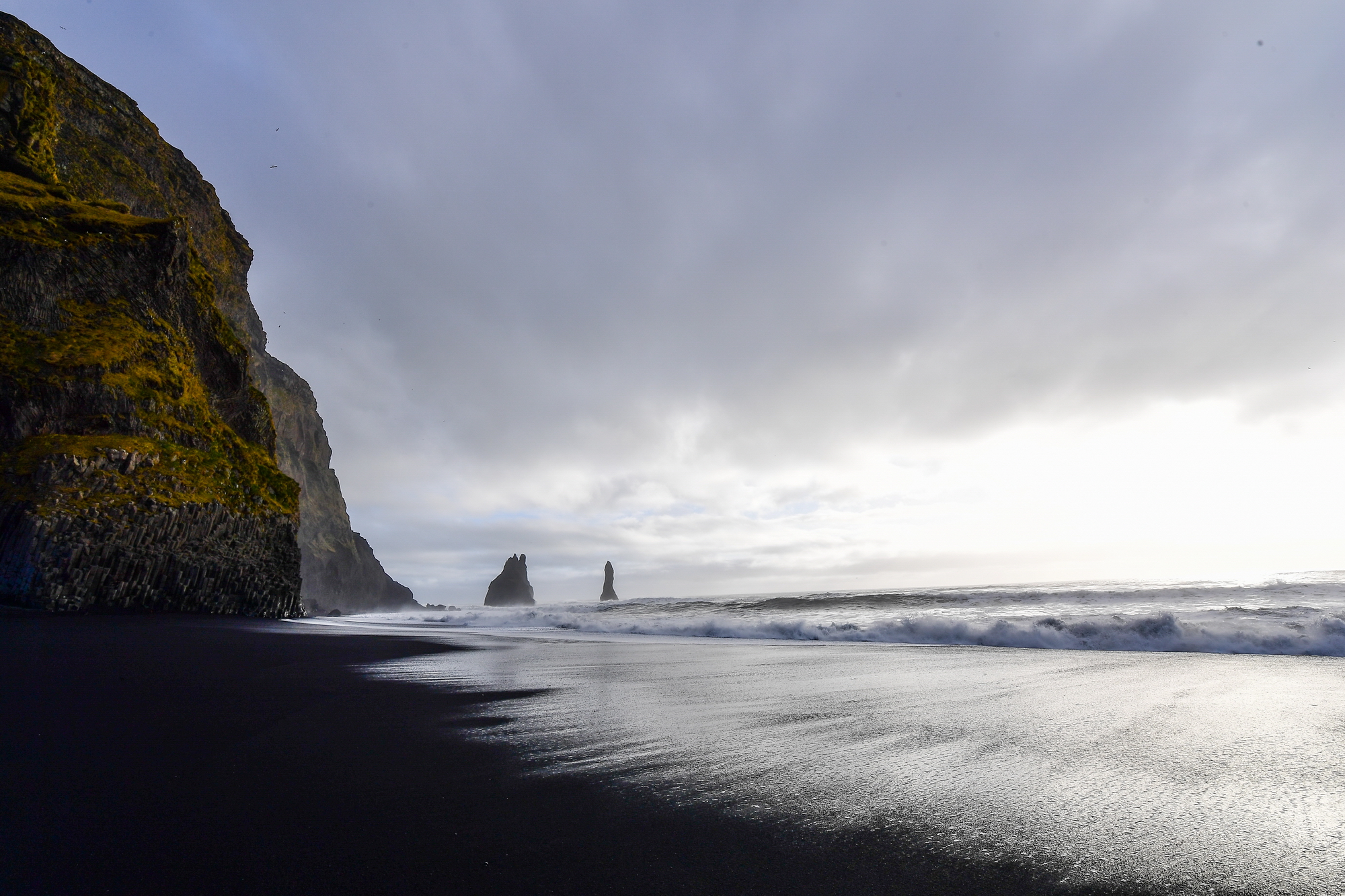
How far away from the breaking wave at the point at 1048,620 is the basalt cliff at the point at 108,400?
978 cm

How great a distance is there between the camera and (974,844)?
2.18 meters

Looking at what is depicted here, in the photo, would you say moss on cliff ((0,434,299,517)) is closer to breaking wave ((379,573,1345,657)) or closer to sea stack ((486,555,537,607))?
breaking wave ((379,573,1345,657))

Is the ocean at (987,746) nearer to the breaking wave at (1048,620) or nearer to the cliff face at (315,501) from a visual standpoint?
the breaking wave at (1048,620)

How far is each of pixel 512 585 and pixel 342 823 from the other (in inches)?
4378

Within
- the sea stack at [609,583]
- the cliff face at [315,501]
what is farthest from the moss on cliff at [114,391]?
the sea stack at [609,583]

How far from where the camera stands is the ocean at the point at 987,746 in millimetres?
2213

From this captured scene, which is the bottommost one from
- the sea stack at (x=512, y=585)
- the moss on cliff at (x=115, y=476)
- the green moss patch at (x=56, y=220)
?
the sea stack at (x=512, y=585)

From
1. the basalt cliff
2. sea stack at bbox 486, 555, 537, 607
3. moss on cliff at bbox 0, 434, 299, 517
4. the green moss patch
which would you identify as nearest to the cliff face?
sea stack at bbox 486, 555, 537, 607

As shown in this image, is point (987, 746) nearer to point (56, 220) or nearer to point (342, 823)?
point (342, 823)

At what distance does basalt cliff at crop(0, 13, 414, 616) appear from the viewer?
40.8 feet

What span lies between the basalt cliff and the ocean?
32.0 ft

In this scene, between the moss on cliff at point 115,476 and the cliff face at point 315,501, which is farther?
the cliff face at point 315,501

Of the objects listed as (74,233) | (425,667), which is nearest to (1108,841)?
(425,667)

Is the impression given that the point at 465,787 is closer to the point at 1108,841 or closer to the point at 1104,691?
the point at 1108,841
